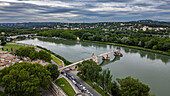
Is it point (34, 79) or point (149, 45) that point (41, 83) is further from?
point (149, 45)

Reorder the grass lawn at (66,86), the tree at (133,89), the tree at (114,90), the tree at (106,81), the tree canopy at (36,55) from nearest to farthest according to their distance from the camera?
the tree at (133,89) → the tree at (106,81) → the tree at (114,90) → the grass lawn at (66,86) → the tree canopy at (36,55)

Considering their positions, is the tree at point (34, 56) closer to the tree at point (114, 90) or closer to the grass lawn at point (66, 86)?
the grass lawn at point (66, 86)

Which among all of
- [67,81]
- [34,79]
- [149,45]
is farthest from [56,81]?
[149,45]

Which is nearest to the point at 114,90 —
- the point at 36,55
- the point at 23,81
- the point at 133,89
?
the point at 133,89

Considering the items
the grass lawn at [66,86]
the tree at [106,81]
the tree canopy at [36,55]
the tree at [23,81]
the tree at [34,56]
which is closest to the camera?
the tree at [23,81]

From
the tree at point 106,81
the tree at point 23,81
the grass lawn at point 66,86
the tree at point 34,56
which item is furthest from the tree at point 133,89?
the tree at point 34,56

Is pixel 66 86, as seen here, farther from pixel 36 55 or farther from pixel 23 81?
pixel 36 55
